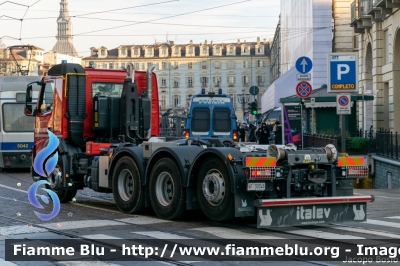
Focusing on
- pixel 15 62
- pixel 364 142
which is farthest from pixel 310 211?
pixel 15 62

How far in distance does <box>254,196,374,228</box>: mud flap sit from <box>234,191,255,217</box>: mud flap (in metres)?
0.36

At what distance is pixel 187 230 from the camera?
11.9 meters

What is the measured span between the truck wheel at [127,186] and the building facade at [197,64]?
119 meters

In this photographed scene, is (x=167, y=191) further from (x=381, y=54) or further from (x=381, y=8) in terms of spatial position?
(x=381, y=54)

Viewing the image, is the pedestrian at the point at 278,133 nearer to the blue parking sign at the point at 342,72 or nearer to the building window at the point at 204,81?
the blue parking sign at the point at 342,72

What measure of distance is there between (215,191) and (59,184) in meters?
5.61

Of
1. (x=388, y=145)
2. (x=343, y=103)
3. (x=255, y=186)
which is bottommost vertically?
(x=255, y=186)

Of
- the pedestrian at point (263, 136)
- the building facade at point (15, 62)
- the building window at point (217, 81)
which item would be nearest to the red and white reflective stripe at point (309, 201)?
the pedestrian at point (263, 136)

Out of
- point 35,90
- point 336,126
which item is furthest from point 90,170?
point 336,126

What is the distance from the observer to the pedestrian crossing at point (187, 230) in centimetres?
1119

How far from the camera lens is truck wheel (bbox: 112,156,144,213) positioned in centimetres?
1388

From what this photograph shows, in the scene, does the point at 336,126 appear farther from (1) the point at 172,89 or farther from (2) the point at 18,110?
(1) the point at 172,89

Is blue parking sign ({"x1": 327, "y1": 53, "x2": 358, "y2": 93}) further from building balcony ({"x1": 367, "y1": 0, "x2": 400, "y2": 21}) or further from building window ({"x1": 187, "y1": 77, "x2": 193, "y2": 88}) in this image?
building window ({"x1": 187, "y1": 77, "x2": 193, "y2": 88})

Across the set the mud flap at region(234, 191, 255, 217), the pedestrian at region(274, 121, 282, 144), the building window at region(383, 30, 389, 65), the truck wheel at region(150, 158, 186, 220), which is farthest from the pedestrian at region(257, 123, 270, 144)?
the mud flap at region(234, 191, 255, 217)
